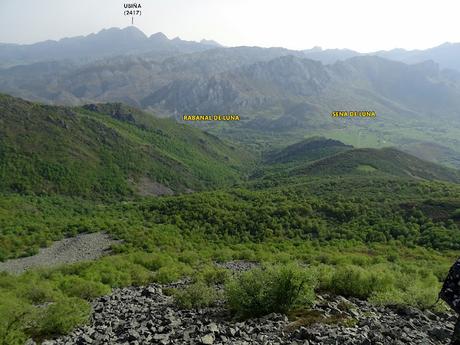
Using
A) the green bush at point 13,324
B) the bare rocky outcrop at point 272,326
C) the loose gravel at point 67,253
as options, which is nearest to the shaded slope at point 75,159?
the loose gravel at point 67,253

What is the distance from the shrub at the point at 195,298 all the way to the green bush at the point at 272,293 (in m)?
1.91

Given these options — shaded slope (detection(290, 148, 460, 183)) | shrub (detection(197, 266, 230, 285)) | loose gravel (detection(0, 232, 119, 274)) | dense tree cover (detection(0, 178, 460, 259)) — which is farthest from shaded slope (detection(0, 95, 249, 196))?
shrub (detection(197, 266, 230, 285))

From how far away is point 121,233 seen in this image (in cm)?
6456

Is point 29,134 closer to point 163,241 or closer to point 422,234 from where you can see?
point 163,241

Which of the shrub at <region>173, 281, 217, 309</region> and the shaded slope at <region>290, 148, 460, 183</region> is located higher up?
the shrub at <region>173, 281, 217, 309</region>

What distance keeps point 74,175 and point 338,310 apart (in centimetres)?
12980

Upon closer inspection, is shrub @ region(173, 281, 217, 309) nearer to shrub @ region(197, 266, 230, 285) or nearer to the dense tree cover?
shrub @ region(197, 266, 230, 285)

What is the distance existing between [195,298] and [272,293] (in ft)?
15.0

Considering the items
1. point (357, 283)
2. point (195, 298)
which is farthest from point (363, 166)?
point (195, 298)

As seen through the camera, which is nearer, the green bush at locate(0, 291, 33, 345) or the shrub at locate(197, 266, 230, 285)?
the green bush at locate(0, 291, 33, 345)

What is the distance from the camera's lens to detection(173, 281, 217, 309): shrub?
69.5ft

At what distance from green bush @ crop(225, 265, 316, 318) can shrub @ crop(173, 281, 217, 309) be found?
1907mm

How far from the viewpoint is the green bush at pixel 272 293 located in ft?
61.5

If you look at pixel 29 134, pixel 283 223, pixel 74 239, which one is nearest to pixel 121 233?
pixel 74 239
